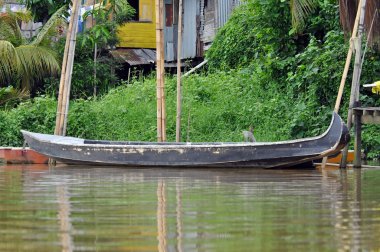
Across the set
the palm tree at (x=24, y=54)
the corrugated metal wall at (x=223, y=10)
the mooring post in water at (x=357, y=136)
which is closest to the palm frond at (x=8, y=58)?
the palm tree at (x=24, y=54)

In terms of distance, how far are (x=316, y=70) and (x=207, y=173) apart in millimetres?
4589

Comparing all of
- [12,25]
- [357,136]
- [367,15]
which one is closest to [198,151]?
[357,136]

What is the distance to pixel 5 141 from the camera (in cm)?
2000

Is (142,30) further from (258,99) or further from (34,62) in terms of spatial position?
(258,99)

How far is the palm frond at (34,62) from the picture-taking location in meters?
22.7

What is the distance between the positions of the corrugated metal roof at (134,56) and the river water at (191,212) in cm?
1263

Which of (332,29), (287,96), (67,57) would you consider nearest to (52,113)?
(67,57)

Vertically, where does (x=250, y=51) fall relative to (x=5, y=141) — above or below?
above

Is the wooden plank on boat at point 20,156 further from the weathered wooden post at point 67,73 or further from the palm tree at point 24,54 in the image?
the palm tree at point 24,54

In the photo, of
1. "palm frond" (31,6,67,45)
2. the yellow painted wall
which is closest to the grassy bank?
"palm frond" (31,6,67,45)

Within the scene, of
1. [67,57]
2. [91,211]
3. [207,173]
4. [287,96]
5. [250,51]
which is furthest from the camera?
[250,51]

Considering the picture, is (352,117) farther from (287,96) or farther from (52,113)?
(52,113)

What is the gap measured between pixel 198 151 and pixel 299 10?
16.5ft

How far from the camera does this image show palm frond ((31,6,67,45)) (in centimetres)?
2298
